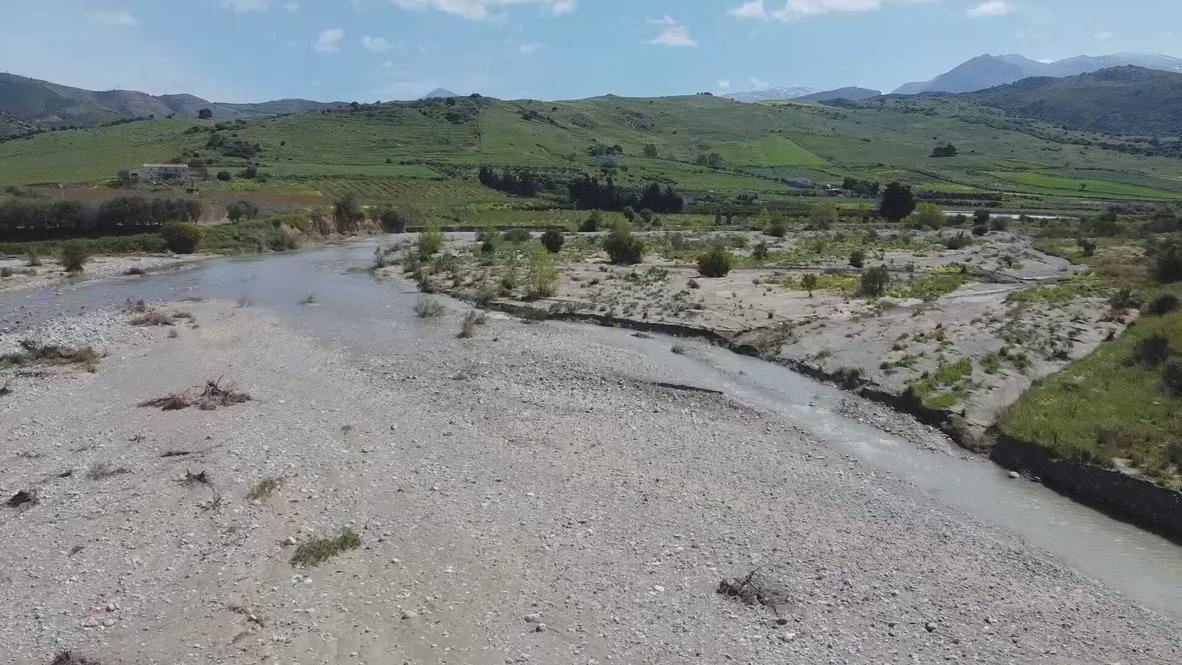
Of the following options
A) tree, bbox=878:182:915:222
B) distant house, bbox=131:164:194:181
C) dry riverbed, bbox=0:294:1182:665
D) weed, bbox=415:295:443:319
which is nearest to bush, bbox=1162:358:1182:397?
dry riverbed, bbox=0:294:1182:665

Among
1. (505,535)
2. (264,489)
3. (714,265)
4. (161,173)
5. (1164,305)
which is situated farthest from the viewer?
(161,173)

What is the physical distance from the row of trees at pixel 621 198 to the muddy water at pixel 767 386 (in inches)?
2233

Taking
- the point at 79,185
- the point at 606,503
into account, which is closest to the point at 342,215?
the point at 79,185

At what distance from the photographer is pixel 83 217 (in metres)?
65.5

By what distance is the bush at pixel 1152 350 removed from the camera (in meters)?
23.2

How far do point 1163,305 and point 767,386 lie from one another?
18.7 meters

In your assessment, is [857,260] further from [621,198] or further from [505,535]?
[621,198]

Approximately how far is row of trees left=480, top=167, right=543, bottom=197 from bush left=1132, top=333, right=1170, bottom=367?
328ft

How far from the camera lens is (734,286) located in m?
43.8

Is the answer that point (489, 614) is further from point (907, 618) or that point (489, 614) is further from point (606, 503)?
point (907, 618)

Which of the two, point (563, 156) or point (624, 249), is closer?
point (624, 249)

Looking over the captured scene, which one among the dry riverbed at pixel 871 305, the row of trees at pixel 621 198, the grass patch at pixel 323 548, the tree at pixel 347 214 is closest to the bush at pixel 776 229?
the dry riverbed at pixel 871 305

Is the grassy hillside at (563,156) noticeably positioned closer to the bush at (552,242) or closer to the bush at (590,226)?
the bush at (590,226)

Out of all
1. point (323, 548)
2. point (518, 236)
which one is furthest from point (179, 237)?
point (323, 548)
